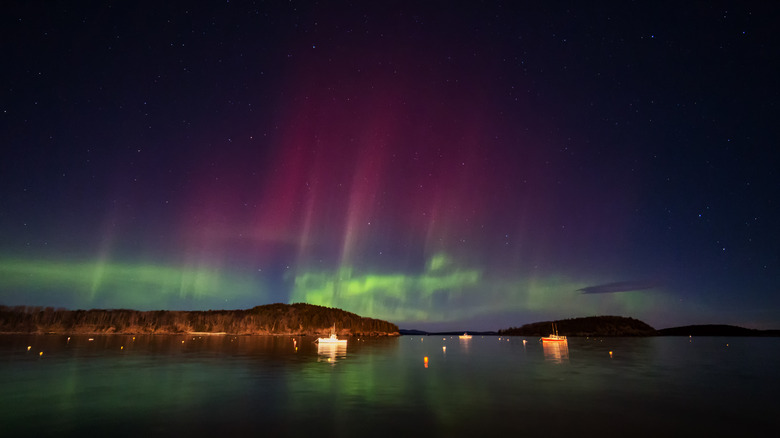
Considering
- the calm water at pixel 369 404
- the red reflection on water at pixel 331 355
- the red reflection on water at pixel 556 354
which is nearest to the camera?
the calm water at pixel 369 404

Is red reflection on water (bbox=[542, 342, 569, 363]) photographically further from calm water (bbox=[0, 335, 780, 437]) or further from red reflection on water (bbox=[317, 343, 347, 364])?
red reflection on water (bbox=[317, 343, 347, 364])

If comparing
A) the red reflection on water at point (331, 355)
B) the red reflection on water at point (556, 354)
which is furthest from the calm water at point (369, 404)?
the red reflection on water at point (556, 354)

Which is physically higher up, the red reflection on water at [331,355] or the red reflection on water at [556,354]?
the red reflection on water at [331,355]

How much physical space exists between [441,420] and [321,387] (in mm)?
19249

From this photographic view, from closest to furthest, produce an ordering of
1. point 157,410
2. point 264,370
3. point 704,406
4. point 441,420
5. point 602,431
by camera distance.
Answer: point 602,431, point 441,420, point 157,410, point 704,406, point 264,370

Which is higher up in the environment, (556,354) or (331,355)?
(331,355)

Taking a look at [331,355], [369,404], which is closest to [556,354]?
[331,355]

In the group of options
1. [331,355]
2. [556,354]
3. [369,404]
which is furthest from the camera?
[556,354]

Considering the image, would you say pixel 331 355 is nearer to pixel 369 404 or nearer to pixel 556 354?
pixel 556 354

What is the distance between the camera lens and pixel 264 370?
2410 inches

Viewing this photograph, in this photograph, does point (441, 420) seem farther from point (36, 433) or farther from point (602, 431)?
point (36, 433)

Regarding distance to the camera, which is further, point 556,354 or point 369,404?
point 556,354

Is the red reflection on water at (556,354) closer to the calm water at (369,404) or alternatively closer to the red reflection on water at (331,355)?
the calm water at (369,404)

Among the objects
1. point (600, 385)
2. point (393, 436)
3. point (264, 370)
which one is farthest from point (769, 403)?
point (264, 370)
